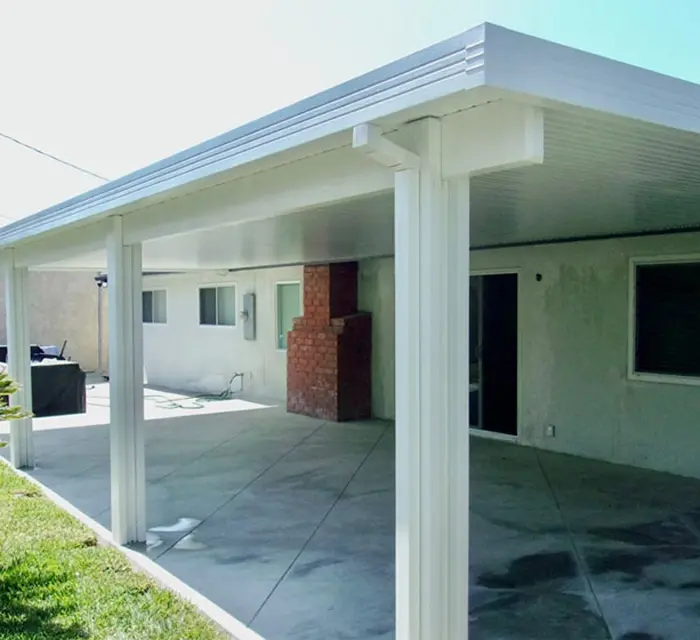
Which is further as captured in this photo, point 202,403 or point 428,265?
point 202,403

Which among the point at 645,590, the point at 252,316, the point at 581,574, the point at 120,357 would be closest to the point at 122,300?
the point at 120,357

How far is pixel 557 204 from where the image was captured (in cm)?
534

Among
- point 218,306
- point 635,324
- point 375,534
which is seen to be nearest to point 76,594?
point 375,534

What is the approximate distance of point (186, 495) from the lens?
23.4ft

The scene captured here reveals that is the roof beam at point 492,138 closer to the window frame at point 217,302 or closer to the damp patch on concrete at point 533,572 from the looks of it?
the damp patch on concrete at point 533,572

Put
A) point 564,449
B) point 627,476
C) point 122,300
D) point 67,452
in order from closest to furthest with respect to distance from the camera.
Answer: point 122,300 < point 627,476 < point 564,449 < point 67,452

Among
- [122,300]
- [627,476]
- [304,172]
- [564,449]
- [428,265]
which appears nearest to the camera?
[428,265]

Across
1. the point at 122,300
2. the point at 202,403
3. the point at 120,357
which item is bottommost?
the point at 202,403

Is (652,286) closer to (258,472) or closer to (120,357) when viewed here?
(258,472)

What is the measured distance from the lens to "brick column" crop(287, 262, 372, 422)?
11.4 metres

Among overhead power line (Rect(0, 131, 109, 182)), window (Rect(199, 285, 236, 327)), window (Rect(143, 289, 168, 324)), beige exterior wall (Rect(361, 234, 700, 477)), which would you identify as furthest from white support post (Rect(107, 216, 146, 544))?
overhead power line (Rect(0, 131, 109, 182))

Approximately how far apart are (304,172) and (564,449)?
6.25 meters

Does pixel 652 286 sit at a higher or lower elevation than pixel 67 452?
higher

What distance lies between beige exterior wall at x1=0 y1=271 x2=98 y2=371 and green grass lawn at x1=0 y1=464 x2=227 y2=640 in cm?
1582
